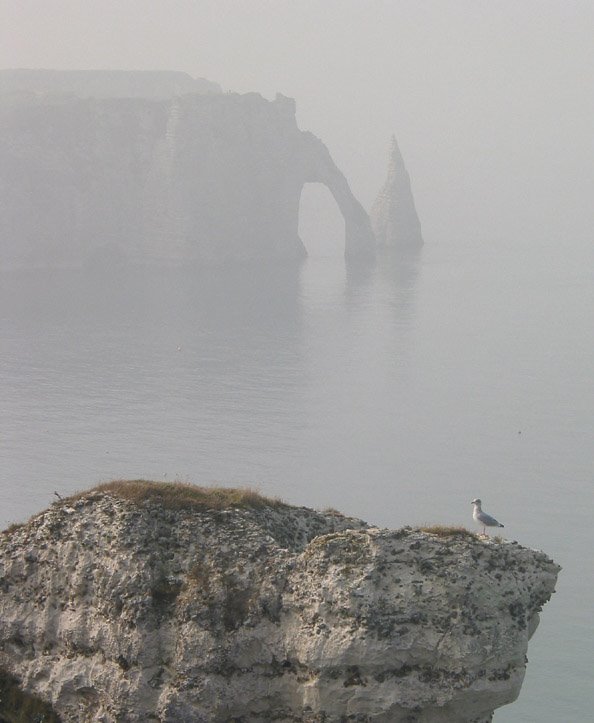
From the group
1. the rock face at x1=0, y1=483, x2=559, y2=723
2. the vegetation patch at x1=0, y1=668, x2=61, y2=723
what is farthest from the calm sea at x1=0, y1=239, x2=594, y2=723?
the vegetation patch at x1=0, y1=668, x2=61, y2=723

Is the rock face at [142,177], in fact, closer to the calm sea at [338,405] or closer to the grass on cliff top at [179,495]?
the calm sea at [338,405]

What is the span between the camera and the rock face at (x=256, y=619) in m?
16.8

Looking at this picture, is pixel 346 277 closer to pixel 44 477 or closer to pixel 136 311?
pixel 136 311

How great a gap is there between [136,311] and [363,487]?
75375 mm

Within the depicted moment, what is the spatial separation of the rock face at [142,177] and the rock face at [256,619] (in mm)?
165629

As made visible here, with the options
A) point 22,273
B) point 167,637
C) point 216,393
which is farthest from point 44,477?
point 22,273

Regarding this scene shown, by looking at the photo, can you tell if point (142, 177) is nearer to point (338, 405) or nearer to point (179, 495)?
point (338, 405)

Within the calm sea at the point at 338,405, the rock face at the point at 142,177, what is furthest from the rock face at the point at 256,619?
the rock face at the point at 142,177

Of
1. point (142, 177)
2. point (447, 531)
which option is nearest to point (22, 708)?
point (447, 531)

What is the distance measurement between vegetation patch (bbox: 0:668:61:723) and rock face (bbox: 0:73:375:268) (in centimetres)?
16541

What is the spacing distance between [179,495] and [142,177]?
585ft

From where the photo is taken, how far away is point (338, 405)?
300 feet

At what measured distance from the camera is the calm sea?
60.2 m

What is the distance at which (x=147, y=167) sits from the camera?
192 m
